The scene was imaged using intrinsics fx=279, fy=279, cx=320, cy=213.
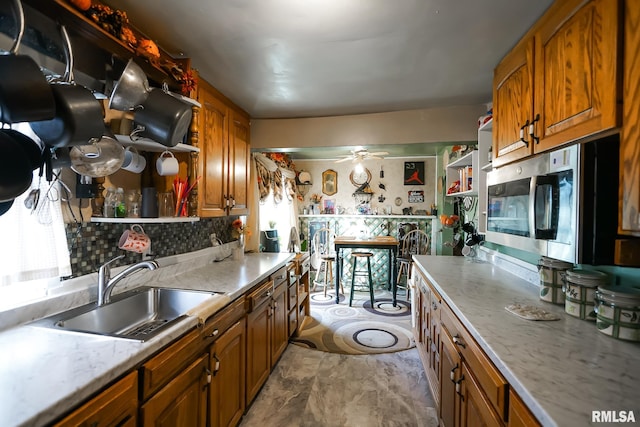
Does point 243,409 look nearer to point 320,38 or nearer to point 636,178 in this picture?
point 636,178

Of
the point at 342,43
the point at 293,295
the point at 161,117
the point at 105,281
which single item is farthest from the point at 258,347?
the point at 342,43

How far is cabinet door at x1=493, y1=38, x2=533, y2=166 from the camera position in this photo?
53.1 inches

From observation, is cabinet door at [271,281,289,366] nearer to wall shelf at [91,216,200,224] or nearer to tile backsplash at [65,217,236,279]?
tile backsplash at [65,217,236,279]

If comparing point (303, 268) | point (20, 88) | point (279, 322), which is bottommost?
point (279, 322)

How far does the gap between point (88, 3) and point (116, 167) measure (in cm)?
61

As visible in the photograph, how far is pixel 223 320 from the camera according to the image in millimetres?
1408

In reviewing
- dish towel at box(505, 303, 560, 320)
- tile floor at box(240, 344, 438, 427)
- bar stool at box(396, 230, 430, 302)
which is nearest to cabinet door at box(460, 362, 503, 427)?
dish towel at box(505, 303, 560, 320)

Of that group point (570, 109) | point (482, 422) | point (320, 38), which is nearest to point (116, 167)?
point (320, 38)

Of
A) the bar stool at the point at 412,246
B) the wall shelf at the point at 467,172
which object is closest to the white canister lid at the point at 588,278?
the wall shelf at the point at 467,172

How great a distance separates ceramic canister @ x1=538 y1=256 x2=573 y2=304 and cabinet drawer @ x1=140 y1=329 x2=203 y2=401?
1.61 m

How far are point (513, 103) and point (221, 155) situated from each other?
1.92 meters

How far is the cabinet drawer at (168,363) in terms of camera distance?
0.91m

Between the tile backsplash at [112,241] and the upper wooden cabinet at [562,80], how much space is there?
213 cm

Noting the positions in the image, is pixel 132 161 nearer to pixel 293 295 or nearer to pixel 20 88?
pixel 20 88
